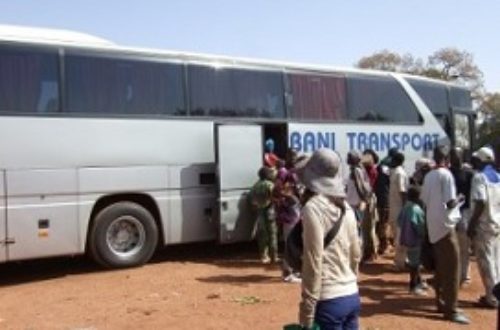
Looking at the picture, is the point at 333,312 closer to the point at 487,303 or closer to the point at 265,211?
the point at 487,303

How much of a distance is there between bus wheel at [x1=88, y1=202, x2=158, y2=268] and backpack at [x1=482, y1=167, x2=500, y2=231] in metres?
5.22

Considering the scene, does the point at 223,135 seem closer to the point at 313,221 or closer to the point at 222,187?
the point at 222,187

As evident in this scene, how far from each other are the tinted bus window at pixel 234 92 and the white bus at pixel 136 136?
2cm

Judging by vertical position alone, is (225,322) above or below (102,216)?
below

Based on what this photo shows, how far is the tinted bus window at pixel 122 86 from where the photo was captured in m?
10.0

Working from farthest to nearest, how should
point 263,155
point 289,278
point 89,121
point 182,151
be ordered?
point 263,155, point 182,151, point 89,121, point 289,278

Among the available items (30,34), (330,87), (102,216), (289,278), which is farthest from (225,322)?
(330,87)

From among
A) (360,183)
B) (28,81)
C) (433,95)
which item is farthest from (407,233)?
(433,95)

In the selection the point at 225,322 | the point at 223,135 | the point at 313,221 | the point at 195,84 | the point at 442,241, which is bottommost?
the point at 225,322

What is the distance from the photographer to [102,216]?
10305mm

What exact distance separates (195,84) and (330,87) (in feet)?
9.82

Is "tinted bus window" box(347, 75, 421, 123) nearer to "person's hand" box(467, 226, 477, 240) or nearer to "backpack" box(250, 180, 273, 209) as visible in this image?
"backpack" box(250, 180, 273, 209)

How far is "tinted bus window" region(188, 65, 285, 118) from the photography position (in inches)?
444

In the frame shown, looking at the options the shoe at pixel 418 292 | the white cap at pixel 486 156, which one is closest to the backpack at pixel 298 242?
the white cap at pixel 486 156
